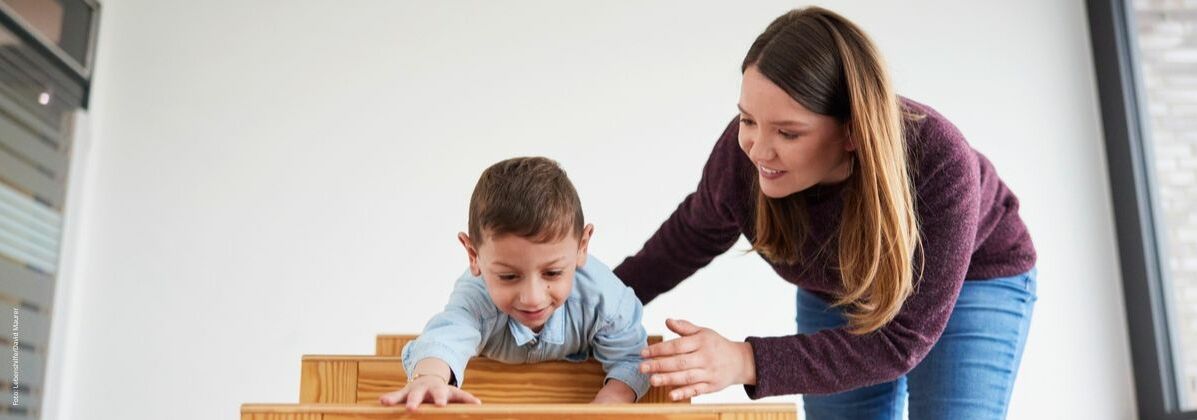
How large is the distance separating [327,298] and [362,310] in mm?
100

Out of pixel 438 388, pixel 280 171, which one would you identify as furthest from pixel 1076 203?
pixel 438 388

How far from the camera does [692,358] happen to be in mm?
1177

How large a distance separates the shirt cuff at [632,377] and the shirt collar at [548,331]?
0.09m

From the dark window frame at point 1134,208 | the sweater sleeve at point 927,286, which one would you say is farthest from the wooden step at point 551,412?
the dark window frame at point 1134,208

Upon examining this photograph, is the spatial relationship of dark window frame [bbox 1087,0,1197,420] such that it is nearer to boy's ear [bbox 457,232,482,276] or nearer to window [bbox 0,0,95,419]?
boy's ear [bbox 457,232,482,276]

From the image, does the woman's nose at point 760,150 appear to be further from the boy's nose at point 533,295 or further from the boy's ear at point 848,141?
the boy's nose at point 533,295

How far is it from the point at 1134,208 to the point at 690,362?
2.23 metres

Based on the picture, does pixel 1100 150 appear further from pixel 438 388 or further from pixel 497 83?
pixel 438 388

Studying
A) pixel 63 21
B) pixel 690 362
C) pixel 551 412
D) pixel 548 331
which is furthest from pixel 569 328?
pixel 63 21

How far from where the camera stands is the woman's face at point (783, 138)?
48.2 inches

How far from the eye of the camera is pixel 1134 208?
2.97m

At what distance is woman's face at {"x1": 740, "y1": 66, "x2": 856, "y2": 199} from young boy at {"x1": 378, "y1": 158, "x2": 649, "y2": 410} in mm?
257

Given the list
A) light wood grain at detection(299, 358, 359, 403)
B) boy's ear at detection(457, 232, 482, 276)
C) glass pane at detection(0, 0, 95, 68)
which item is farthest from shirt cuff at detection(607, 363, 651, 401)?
glass pane at detection(0, 0, 95, 68)

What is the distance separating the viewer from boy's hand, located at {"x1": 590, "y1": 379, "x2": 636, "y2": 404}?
1327mm
